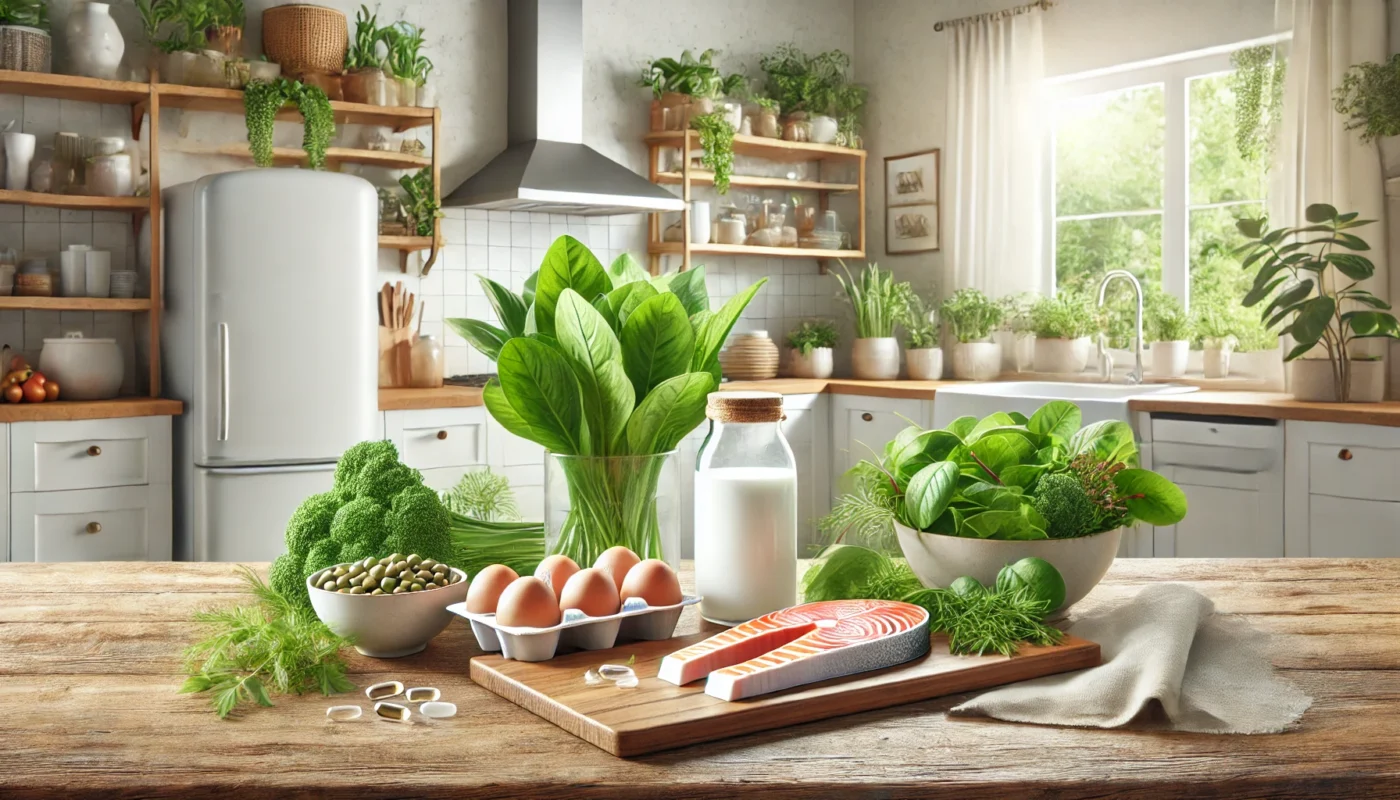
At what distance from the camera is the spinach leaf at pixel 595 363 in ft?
3.76

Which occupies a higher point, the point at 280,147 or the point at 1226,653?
the point at 280,147

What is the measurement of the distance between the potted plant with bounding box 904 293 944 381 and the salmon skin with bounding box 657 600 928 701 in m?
4.20

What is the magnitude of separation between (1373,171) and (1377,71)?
0.32 m

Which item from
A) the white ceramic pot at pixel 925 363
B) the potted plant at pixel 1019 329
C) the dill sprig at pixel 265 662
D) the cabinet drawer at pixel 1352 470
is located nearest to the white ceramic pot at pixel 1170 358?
the potted plant at pixel 1019 329

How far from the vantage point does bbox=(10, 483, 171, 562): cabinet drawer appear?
3.51 metres

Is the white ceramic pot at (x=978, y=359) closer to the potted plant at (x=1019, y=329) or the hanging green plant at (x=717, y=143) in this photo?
the potted plant at (x=1019, y=329)

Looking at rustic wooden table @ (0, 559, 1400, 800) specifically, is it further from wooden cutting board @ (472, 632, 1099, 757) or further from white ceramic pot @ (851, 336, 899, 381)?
white ceramic pot @ (851, 336, 899, 381)

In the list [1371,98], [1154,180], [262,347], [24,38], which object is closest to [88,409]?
[262,347]

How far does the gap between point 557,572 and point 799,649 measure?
26 centimetres

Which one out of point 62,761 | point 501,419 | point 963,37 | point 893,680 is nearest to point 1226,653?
point 893,680

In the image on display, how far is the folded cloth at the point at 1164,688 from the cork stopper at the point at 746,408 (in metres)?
0.32

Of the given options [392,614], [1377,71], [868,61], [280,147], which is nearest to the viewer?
Answer: [392,614]

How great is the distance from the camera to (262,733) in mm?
903

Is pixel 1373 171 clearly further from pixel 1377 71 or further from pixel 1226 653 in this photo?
pixel 1226 653
